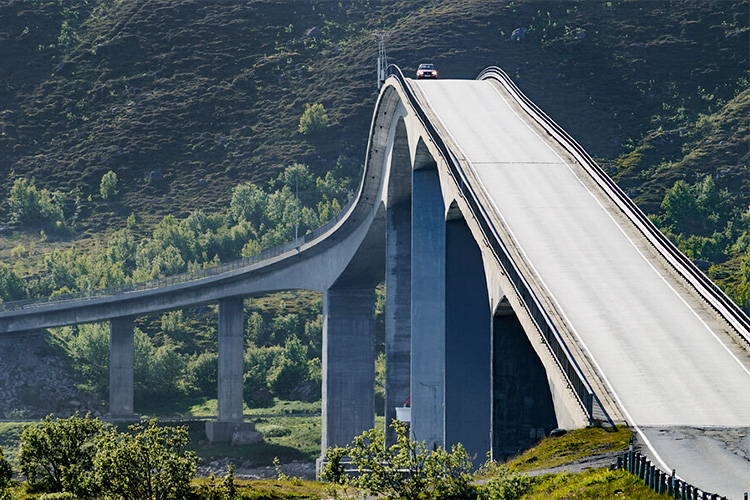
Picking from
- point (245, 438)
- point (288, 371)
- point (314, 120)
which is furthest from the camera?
point (314, 120)

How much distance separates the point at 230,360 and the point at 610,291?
65.4m

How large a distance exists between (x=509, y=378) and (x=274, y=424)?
62.3 metres

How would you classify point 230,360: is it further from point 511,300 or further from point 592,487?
point 592,487

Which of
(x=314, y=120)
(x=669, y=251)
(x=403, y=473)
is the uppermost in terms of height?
(x=314, y=120)

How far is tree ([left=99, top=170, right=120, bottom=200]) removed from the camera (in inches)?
6516

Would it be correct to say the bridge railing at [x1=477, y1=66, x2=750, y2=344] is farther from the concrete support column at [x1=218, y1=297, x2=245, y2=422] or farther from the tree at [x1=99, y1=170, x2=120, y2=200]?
the tree at [x1=99, y1=170, x2=120, y2=200]

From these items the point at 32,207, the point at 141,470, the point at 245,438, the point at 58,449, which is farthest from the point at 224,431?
the point at 32,207

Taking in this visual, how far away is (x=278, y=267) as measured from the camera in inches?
3905

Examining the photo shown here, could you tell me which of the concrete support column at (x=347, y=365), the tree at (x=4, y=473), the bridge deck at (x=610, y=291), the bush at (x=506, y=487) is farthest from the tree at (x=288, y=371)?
the bush at (x=506, y=487)

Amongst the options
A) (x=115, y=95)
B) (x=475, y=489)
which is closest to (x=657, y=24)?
(x=115, y=95)

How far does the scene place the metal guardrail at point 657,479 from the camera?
23.3m

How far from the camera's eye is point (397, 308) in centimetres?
7756

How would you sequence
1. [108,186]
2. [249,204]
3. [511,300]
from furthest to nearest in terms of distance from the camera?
1. [108,186]
2. [249,204]
3. [511,300]

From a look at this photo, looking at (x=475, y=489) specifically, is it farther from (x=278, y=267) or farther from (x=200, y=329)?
(x=200, y=329)
